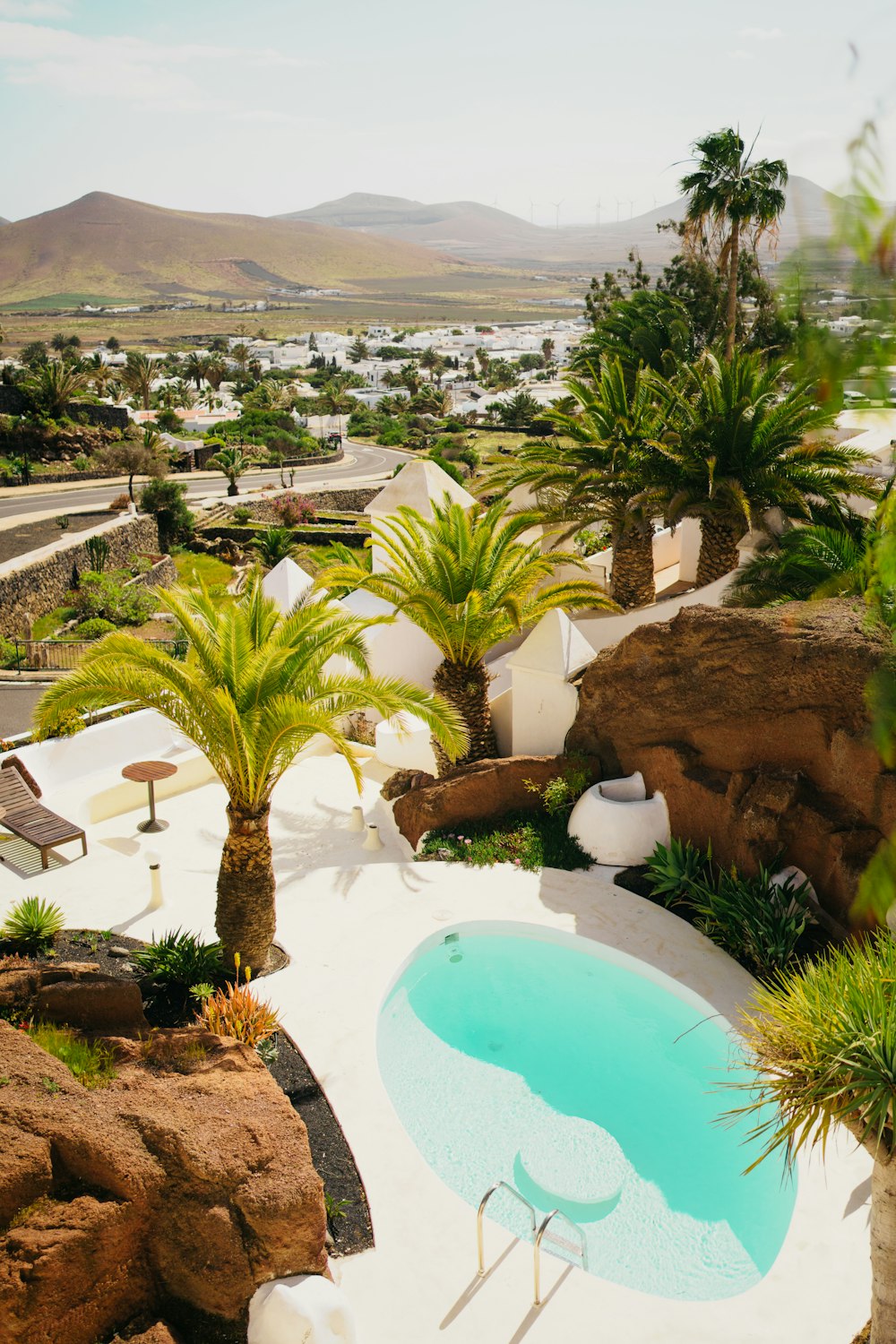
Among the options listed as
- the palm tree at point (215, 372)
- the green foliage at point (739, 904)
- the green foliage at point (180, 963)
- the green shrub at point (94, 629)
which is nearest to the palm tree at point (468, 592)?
the green foliage at point (739, 904)

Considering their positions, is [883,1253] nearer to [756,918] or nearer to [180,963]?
[756,918]

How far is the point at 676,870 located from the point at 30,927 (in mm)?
7502

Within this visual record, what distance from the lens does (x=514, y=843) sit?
1368cm

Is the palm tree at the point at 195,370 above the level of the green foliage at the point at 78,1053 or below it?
above

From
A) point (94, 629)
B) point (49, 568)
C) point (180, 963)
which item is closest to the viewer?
point (180, 963)

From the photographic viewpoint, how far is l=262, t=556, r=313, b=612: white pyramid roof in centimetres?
2138

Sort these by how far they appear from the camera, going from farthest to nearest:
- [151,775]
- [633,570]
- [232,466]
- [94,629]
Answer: [232,466] < [94,629] < [633,570] < [151,775]

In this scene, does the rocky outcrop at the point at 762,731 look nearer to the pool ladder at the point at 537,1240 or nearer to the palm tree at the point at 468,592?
the palm tree at the point at 468,592

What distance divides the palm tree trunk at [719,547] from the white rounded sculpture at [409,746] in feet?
18.0

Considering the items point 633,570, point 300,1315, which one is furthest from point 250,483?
point 300,1315

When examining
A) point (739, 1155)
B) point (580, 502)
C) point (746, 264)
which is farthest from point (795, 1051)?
point (746, 264)

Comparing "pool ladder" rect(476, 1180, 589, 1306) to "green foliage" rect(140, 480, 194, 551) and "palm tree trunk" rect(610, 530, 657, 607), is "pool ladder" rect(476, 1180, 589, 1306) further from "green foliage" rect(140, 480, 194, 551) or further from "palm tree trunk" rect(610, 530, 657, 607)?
"green foliage" rect(140, 480, 194, 551)

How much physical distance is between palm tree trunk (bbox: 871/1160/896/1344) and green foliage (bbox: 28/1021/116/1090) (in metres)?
5.55

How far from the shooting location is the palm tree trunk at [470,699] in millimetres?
15422
